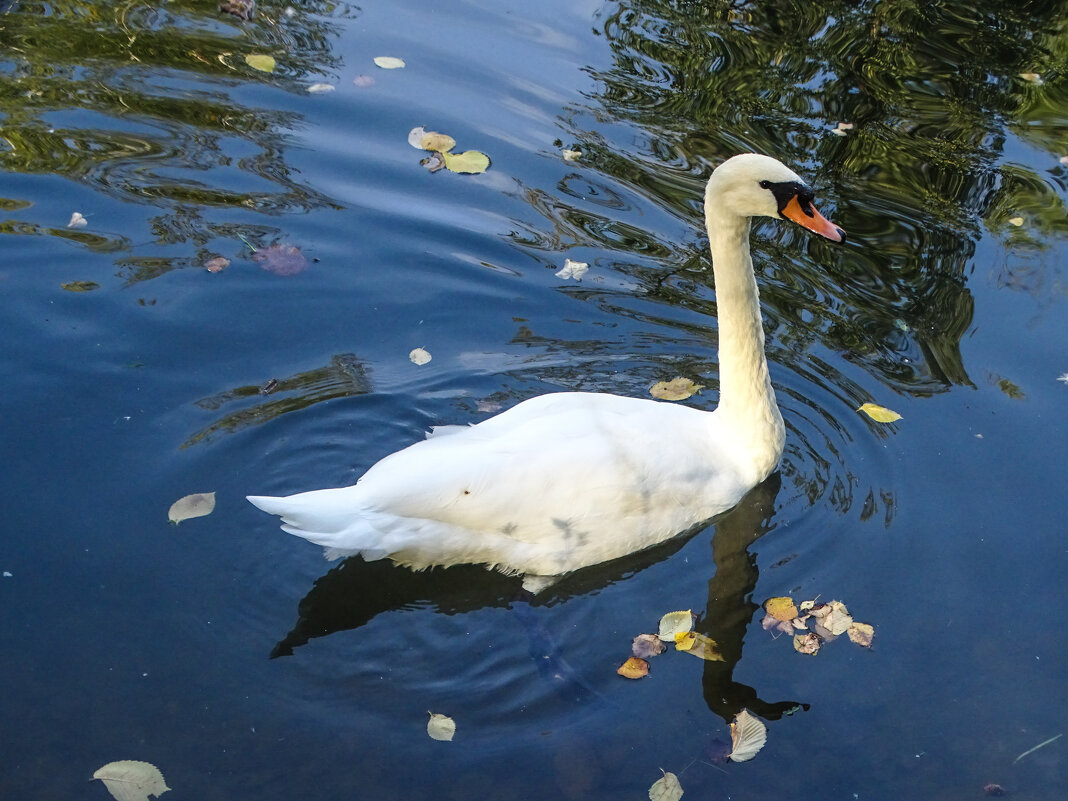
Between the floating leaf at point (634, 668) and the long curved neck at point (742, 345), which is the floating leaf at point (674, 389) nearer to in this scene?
the long curved neck at point (742, 345)

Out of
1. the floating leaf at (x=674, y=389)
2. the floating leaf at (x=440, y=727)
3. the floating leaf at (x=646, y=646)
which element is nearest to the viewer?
the floating leaf at (x=440, y=727)

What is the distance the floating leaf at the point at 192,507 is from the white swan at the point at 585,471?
0.73m

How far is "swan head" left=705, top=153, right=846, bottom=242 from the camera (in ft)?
16.6

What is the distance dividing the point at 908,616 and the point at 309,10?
7371mm

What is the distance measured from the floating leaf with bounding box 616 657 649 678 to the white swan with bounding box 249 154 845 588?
0.53 m

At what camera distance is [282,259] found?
22.9ft

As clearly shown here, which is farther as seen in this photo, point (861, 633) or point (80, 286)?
point (80, 286)

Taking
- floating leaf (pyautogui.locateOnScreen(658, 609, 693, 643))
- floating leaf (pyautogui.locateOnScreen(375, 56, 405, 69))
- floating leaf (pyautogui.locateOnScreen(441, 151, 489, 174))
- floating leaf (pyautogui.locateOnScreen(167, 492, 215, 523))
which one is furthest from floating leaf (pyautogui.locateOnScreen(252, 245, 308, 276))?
floating leaf (pyautogui.locateOnScreen(658, 609, 693, 643))

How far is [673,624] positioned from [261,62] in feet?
20.0

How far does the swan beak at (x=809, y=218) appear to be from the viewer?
16.8 ft

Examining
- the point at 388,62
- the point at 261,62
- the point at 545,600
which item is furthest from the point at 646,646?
the point at 261,62

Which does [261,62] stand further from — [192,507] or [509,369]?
[192,507]

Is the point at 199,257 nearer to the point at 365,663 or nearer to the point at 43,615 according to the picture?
the point at 43,615

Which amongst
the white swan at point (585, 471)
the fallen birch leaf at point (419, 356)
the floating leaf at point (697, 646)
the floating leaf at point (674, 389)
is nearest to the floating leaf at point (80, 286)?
the fallen birch leaf at point (419, 356)
